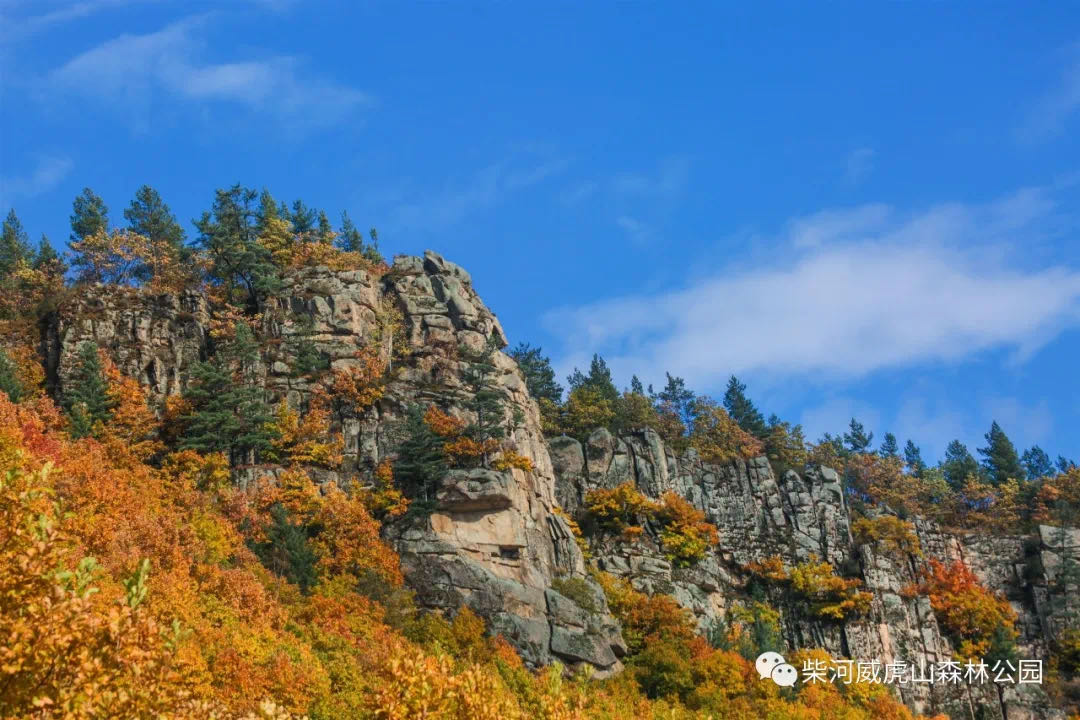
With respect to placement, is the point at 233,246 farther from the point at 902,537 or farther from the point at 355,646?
the point at 902,537

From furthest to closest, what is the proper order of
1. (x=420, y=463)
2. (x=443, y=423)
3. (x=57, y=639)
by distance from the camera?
(x=443, y=423)
(x=420, y=463)
(x=57, y=639)

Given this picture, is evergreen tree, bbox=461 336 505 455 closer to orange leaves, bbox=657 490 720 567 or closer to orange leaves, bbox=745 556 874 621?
orange leaves, bbox=657 490 720 567

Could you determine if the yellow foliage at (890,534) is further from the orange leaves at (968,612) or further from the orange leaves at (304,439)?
the orange leaves at (304,439)

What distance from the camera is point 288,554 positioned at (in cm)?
4553

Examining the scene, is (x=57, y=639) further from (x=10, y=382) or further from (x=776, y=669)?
(x=776, y=669)

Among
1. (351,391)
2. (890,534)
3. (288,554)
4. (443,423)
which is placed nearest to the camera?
(288,554)

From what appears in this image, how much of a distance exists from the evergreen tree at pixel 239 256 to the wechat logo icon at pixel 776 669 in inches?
1427

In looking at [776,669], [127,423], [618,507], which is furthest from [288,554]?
[776,669]

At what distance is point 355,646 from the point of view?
40.1 metres

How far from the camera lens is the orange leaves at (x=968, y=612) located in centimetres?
6656

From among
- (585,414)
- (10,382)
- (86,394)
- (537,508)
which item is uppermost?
(585,414)

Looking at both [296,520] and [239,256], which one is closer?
[296,520]

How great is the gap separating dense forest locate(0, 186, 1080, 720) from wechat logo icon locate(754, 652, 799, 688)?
87cm

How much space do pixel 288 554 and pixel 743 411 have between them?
48963mm
